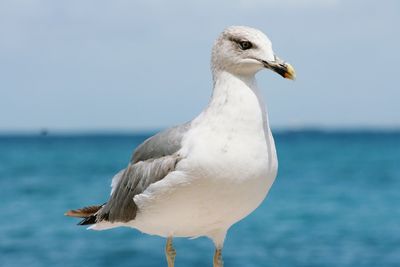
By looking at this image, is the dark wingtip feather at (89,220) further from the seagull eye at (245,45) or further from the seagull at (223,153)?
the seagull eye at (245,45)

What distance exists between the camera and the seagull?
481 cm

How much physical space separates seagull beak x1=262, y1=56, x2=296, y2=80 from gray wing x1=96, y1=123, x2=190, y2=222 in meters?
0.67

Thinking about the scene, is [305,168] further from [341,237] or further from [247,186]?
[247,186]

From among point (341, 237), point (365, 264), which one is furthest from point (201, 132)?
point (341, 237)

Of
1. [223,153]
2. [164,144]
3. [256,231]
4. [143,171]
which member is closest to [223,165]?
[223,153]

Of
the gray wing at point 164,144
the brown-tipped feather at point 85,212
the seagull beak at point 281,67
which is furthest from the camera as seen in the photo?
the brown-tipped feather at point 85,212

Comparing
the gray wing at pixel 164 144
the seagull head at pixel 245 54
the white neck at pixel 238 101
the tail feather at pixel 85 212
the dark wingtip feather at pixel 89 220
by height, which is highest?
the seagull head at pixel 245 54

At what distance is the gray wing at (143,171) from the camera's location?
5.12m

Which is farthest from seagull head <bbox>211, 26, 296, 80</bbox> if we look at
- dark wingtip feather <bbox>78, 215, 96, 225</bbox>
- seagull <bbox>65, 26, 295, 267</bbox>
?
dark wingtip feather <bbox>78, 215, 96, 225</bbox>

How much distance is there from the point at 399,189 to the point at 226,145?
101 feet

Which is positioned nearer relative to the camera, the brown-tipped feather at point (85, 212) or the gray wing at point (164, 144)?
the gray wing at point (164, 144)

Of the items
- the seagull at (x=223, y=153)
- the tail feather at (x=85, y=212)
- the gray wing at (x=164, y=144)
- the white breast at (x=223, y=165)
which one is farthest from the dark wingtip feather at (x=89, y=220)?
the white breast at (x=223, y=165)

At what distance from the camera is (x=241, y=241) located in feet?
58.9

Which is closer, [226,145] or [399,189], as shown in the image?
[226,145]
